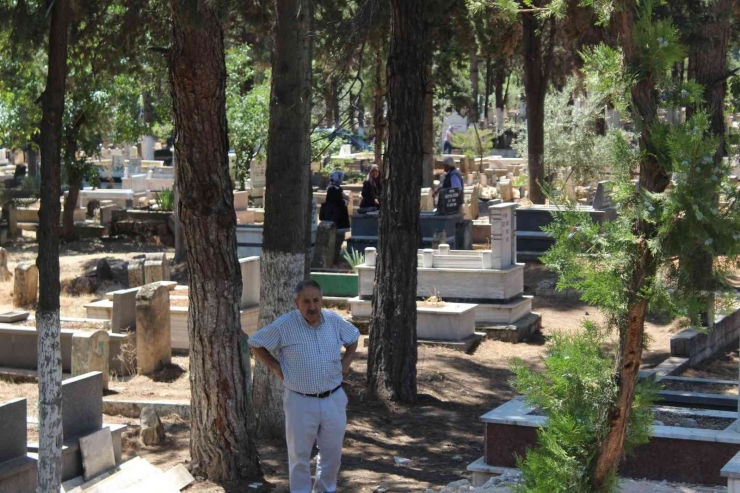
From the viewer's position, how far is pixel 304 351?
620 cm

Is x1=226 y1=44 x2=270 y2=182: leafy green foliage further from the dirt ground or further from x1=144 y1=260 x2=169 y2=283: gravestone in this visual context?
the dirt ground

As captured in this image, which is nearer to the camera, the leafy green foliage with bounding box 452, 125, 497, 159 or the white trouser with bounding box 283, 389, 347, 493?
the white trouser with bounding box 283, 389, 347, 493

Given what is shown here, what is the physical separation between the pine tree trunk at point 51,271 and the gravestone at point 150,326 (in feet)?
16.0

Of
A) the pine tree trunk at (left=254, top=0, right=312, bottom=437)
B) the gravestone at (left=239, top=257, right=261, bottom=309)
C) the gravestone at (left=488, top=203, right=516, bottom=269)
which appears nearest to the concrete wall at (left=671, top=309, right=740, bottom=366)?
the gravestone at (left=488, top=203, right=516, bottom=269)

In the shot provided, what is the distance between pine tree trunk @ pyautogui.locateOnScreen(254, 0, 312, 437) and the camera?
27.7ft

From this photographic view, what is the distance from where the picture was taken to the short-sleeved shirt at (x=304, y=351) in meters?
6.16

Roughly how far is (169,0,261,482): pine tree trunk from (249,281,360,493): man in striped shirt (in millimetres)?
1046

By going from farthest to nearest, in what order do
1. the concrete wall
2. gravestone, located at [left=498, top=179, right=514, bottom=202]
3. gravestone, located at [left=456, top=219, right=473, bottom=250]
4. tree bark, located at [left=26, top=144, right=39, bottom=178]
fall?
tree bark, located at [left=26, top=144, right=39, bottom=178] → gravestone, located at [left=498, top=179, right=514, bottom=202] → gravestone, located at [left=456, top=219, right=473, bottom=250] → the concrete wall

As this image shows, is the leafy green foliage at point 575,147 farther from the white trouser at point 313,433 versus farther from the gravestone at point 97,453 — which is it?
the white trouser at point 313,433

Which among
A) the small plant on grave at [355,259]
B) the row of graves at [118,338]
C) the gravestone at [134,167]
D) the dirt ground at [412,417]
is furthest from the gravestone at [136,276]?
the gravestone at [134,167]

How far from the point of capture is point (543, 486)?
5.12m

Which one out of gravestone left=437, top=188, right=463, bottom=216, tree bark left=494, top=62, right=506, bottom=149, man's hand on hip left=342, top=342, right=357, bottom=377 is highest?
tree bark left=494, top=62, right=506, bottom=149

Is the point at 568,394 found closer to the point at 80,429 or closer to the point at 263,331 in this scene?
the point at 263,331

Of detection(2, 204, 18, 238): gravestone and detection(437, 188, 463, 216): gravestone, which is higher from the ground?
detection(437, 188, 463, 216): gravestone
